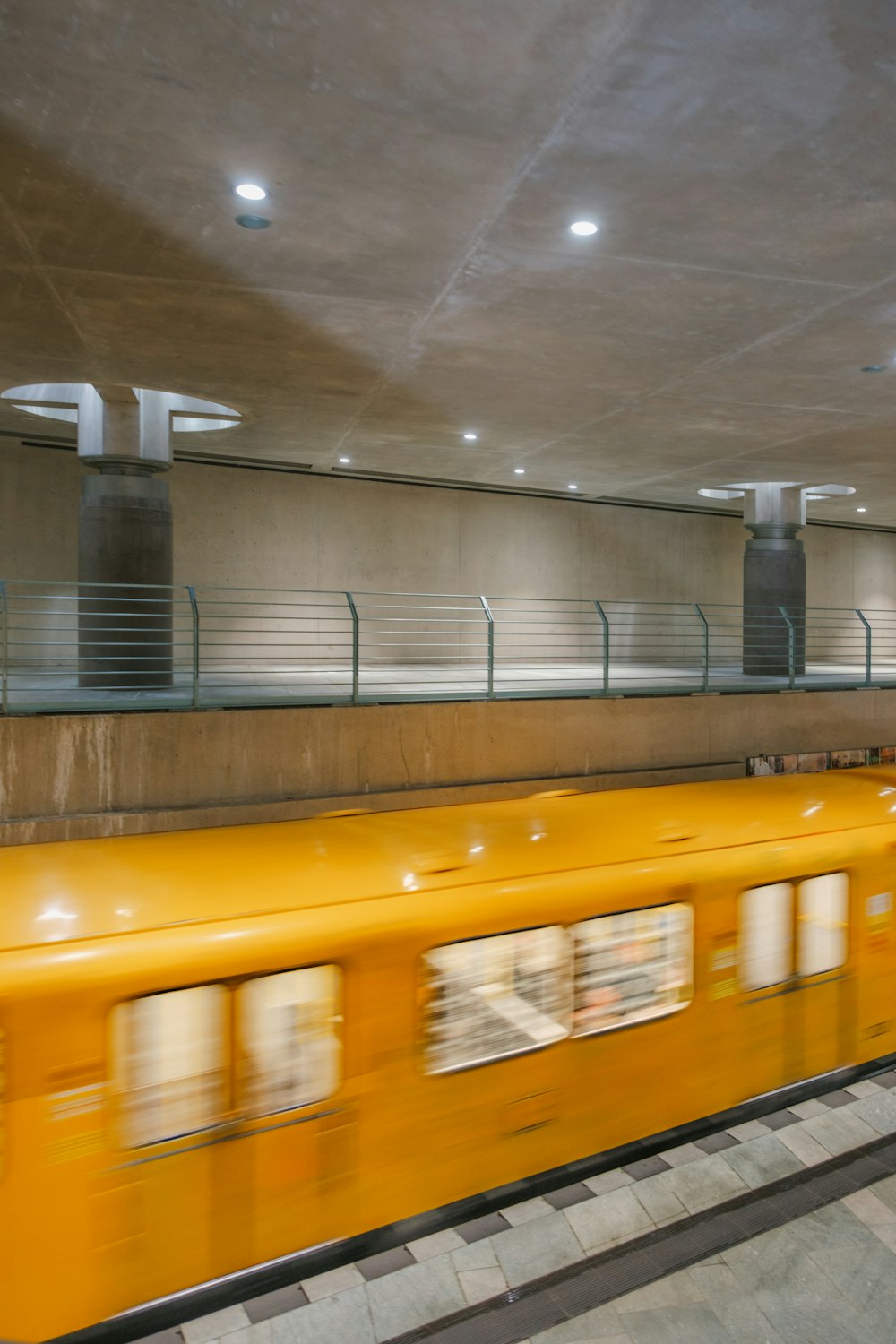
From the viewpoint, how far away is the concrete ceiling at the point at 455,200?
446 centimetres

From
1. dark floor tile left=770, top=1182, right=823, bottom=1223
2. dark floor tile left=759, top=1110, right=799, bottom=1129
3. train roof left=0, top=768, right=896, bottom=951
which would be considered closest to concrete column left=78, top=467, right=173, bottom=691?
train roof left=0, top=768, right=896, bottom=951

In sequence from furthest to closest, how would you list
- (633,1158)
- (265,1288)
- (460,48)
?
(633,1158) < (460,48) < (265,1288)

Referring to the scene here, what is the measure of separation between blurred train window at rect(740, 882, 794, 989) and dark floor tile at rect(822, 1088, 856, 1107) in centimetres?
116

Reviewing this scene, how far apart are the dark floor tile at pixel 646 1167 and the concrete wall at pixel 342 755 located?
179 inches

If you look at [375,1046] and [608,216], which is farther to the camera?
[608,216]

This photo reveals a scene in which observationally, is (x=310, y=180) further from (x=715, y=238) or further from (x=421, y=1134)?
(x=421, y=1134)

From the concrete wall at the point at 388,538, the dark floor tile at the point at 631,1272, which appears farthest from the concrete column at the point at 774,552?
the dark floor tile at the point at 631,1272

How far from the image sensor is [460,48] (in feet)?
14.9

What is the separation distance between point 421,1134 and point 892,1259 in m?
2.51

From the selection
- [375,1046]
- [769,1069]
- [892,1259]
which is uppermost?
[375,1046]

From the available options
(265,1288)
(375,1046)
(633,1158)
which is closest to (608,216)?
(375,1046)

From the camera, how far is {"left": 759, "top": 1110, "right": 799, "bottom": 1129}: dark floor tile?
5934mm

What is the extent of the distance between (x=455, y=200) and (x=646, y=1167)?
6268 millimetres

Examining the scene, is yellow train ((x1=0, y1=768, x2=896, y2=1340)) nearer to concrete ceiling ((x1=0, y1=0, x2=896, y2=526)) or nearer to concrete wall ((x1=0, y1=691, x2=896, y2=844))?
concrete wall ((x1=0, y1=691, x2=896, y2=844))
